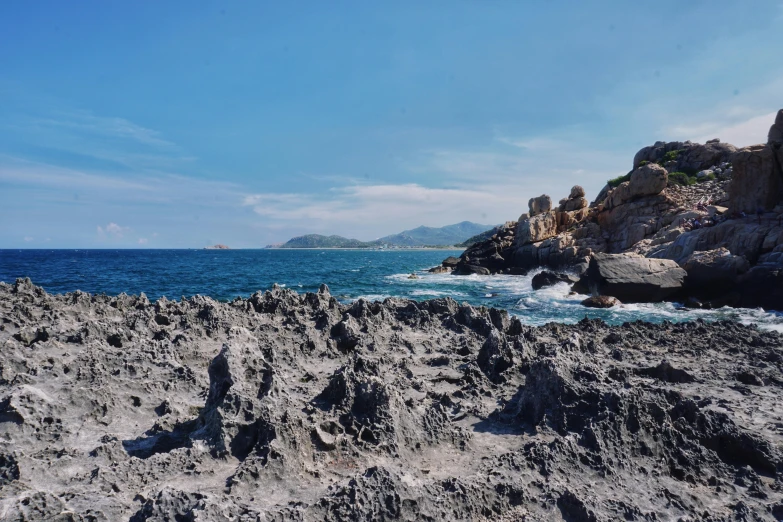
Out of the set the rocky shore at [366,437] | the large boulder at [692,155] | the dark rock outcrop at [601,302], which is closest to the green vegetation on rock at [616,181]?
the large boulder at [692,155]

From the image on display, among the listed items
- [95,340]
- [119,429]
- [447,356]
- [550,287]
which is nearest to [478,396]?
[447,356]

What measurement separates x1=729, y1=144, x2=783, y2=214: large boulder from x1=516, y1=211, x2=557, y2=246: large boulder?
22.2 m

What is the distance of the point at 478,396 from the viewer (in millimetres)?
8367

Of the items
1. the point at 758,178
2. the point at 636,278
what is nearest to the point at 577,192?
the point at 758,178

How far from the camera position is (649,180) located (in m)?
45.8

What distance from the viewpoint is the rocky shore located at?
4.78 meters

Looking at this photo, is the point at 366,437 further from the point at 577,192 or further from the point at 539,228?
the point at 577,192

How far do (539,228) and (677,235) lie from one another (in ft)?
62.5

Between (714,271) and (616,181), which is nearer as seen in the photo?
(714,271)

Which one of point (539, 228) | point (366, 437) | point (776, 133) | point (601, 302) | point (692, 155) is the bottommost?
point (601, 302)

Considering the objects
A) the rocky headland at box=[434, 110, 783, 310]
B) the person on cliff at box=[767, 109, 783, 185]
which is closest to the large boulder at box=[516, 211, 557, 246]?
the rocky headland at box=[434, 110, 783, 310]

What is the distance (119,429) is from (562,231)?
55.2 meters

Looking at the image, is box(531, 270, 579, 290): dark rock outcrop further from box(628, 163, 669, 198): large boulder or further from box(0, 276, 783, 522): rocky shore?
box(0, 276, 783, 522): rocky shore

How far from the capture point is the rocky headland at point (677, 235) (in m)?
27.4
